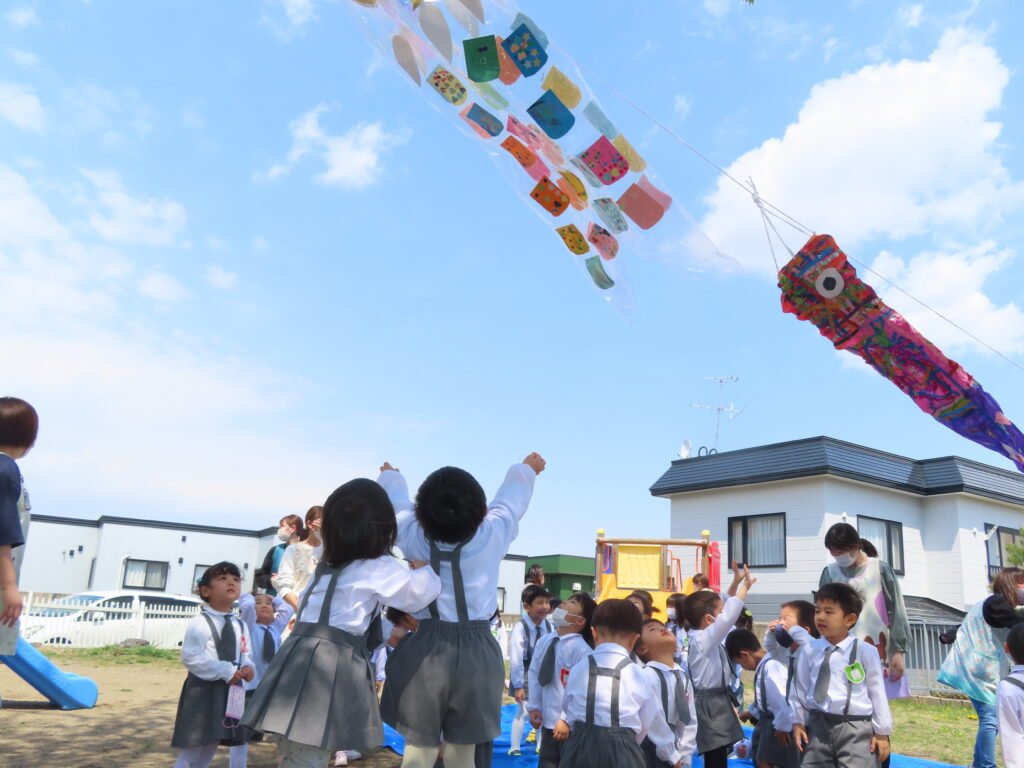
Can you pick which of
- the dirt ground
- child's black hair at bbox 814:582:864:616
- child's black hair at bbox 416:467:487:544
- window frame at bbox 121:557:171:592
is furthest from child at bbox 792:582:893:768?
window frame at bbox 121:557:171:592

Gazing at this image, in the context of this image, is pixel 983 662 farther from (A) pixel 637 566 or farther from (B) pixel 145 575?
(B) pixel 145 575

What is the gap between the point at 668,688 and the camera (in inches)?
162

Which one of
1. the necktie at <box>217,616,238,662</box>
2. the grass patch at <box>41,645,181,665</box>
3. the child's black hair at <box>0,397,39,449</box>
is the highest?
the child's black hair at <box>0,397,39,449</box>

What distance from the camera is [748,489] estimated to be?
698 inches

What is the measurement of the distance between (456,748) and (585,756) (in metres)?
0.58

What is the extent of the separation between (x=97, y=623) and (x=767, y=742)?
15.6 meters

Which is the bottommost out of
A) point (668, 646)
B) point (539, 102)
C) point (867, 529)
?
point (668, 646)

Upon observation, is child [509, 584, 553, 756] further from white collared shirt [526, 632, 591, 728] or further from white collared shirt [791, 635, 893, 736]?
white collared shirt [791, 635, 893, 736]

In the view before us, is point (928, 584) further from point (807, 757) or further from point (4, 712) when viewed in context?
point (4, 712)

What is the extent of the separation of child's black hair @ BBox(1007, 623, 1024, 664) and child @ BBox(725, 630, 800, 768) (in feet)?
3.72

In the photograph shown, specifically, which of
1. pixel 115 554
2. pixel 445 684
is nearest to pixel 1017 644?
pixel 445 684

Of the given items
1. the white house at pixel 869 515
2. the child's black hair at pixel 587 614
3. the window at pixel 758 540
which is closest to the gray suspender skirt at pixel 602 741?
the child's black hair at pixel 587 614

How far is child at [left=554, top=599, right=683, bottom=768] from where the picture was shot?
3.54m

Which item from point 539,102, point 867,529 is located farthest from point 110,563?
point 539,102
